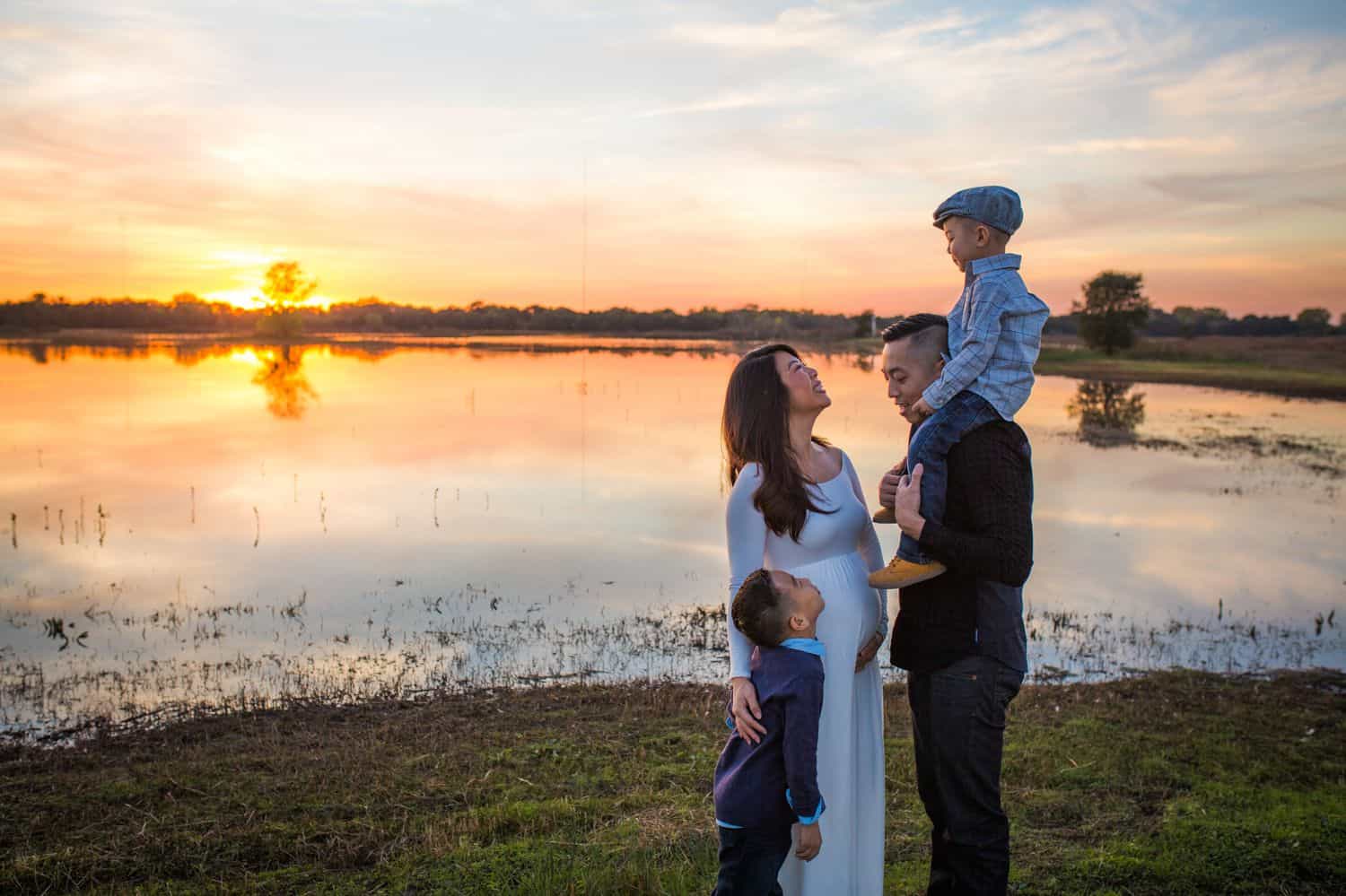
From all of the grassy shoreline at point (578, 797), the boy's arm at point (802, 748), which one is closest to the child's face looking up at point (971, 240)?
the boy's arm at point (802, 748)

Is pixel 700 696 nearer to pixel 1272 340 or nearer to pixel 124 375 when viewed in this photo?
pixel 124 375

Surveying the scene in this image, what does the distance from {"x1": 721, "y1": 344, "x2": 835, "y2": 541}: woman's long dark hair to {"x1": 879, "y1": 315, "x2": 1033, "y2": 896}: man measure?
0.36m

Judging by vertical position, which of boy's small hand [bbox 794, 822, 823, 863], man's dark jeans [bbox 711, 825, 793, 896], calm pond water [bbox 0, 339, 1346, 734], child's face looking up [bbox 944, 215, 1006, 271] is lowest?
calm pond water [bbox 0, 339, 1346, 734]

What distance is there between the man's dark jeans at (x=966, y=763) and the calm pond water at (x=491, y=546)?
18.6 feet

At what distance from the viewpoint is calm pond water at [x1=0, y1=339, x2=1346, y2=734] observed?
30.6 feet

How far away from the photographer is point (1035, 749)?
21.6ft

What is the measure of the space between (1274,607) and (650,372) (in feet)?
121

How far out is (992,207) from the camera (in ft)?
10.9

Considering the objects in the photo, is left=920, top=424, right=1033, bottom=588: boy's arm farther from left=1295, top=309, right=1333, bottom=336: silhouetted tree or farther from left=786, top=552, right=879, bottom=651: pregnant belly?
left=1295, top=309, right=1333, bottom=336: silhouetted tree

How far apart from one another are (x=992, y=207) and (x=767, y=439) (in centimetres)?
111

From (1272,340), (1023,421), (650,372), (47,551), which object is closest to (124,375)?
(650,372)

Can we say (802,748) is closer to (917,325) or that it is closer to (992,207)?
(917,325)

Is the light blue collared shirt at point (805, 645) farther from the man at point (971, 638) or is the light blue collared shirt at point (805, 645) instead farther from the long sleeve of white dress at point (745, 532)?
the man at point (971, 638)

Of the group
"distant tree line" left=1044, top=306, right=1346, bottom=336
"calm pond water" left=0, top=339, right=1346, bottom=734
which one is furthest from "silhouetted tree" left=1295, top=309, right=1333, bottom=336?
"calm pond water" left=0, top=339, right=1346, bottom=734
